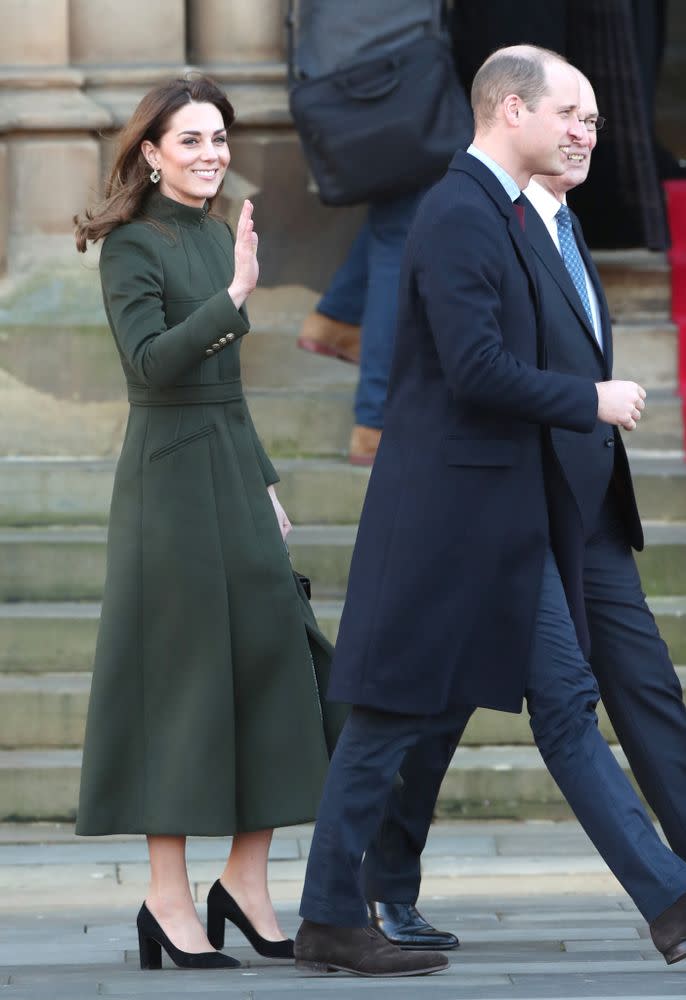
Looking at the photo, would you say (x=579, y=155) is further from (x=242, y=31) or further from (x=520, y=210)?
(x=242, y=31)

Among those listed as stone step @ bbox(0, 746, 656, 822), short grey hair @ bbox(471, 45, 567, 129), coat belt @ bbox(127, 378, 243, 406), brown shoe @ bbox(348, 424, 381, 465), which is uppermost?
short grey hair @ bbox(471, 45, 567, 129)

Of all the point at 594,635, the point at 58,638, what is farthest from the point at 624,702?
the point at 58,638

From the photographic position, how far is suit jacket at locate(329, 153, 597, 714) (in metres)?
4.20

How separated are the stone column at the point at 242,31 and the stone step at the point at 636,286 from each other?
1456 mm

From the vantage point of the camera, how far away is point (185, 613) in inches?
181

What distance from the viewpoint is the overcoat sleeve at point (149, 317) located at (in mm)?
4438

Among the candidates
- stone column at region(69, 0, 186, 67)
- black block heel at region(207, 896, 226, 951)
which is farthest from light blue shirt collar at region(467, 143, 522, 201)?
stone column at region(69, 0, 186, 67)

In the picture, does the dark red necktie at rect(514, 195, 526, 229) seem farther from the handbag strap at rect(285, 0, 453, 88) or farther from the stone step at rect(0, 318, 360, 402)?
the stone step at rect(0, 318, 360, 402)

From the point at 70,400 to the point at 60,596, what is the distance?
35.6 inches

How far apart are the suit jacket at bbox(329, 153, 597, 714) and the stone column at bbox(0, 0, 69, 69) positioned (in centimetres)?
380

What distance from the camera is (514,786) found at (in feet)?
20.4

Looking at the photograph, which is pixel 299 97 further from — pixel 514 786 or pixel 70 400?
pixel 514 786

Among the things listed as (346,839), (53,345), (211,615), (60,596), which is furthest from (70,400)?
(346,839)

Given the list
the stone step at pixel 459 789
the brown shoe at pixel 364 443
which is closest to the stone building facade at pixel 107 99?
the brown shoe at pixel 364 443
